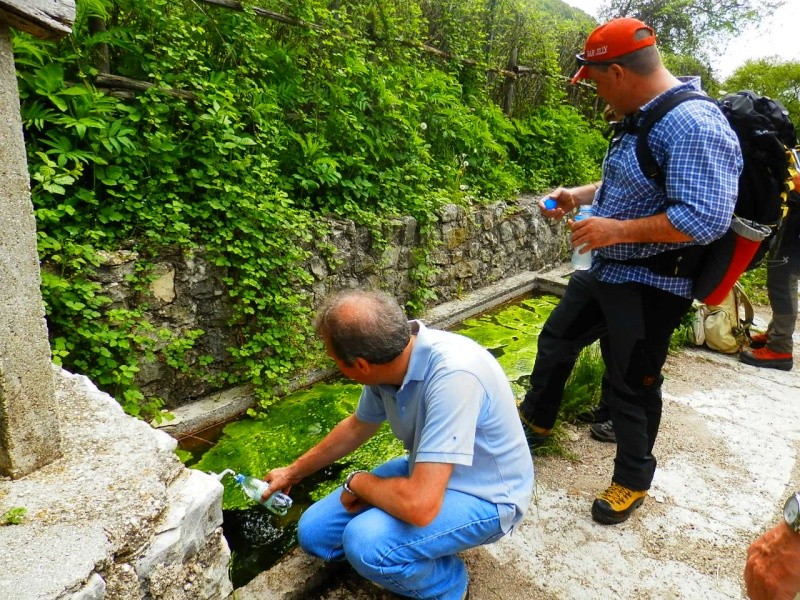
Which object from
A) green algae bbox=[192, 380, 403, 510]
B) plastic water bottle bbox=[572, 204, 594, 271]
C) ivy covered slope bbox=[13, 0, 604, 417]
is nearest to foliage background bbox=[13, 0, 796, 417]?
ivy covered slope bbox=[13, 0, 604, 417]

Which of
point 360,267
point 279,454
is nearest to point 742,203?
point 279,454

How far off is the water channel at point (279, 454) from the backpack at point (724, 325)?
1.56 metres

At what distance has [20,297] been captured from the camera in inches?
61.9

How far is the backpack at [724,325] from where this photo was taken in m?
4.71

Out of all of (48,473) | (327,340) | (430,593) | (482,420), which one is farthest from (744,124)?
(48,473)

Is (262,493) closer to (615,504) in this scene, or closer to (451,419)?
(451,419)

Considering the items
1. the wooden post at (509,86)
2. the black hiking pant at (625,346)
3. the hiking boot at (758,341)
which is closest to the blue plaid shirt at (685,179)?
the black hiking pant at (625,346)

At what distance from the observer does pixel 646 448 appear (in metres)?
2.49

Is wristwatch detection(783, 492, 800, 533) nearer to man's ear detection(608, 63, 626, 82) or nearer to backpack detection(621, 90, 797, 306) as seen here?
backpack detection(621, 90, 797, 306)

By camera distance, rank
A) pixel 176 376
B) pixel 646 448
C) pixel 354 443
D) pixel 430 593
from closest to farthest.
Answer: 1. pixel 430 593
2. pixel 354 443
3. pixel 646 448
4. pixel 176 376

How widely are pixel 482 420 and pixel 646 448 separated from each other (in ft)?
3.60

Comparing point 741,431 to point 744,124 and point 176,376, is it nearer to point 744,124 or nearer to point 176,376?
point 744,124

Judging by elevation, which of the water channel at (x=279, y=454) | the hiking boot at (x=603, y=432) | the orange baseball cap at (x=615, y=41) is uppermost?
the orange baseball cap at (x=615, y=41)

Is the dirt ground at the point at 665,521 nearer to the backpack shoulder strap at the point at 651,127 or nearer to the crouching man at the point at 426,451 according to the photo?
the crouching man at the point at 426,451
